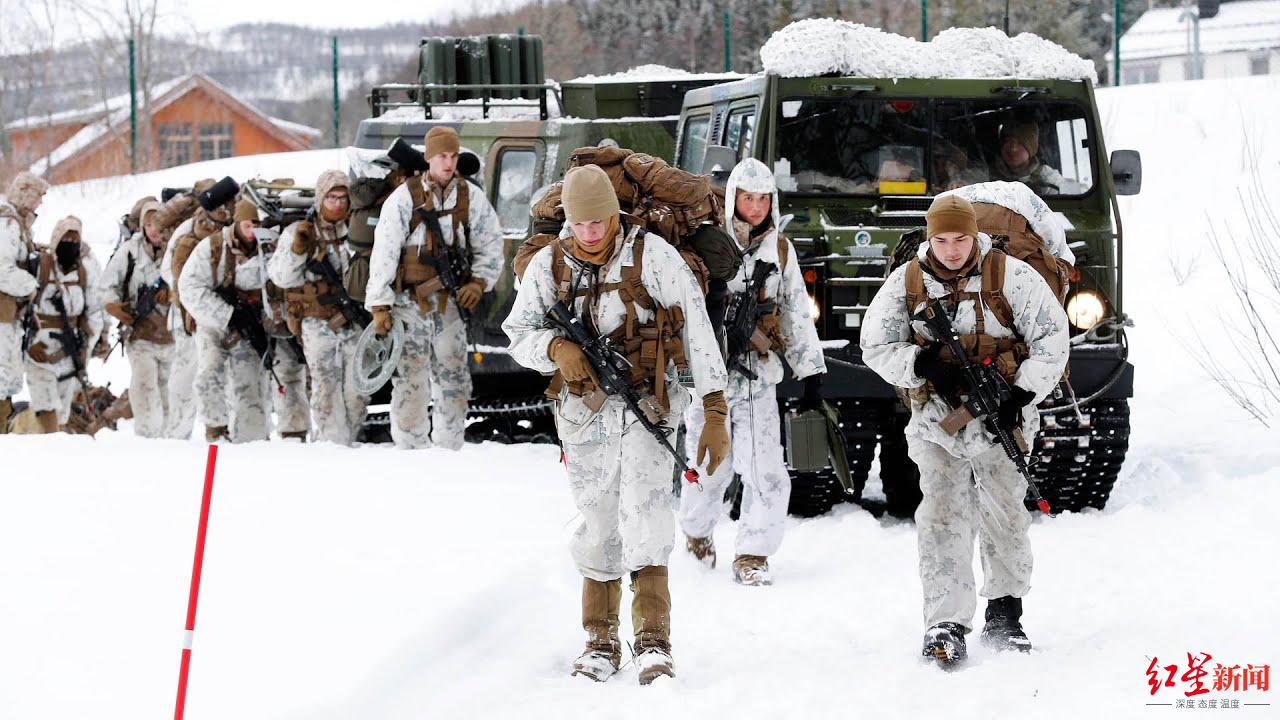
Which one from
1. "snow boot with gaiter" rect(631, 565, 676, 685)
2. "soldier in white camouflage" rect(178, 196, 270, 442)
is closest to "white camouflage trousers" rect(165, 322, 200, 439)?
"soldier in white camouflage" rect(178, 196, 270, 442)

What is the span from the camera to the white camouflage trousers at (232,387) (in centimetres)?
1045

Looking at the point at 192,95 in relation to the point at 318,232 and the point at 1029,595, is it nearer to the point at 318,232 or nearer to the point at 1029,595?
the point at 318,232

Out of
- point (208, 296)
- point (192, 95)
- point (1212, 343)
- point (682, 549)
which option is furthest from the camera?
point (192, 95)

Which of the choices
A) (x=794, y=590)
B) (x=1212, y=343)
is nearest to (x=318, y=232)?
(x=794, y=590)

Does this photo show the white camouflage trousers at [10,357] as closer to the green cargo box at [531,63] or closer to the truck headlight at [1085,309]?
the green cargo box at [531,63]

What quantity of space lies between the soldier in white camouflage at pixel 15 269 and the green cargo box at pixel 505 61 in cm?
353

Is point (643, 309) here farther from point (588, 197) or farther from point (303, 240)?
point (303, 240)

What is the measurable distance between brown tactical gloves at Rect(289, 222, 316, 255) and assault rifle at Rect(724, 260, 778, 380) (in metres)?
3.79

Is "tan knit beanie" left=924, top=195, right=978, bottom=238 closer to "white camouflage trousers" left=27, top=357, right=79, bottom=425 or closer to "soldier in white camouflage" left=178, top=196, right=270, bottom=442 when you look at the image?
"soldier in white camouflage" left=178, top=196, right=270, bottom=442

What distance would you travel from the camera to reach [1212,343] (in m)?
13.8

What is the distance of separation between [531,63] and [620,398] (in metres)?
7.30

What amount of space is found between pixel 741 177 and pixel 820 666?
234cm

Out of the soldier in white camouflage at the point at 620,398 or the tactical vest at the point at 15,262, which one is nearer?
the soldier in white camouflage at the point at 620,398
